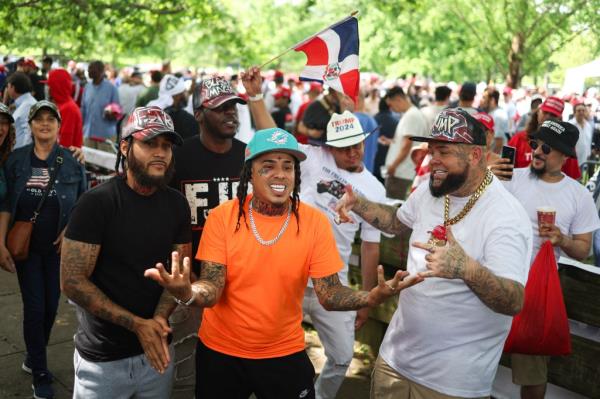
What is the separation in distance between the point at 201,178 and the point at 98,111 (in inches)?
355

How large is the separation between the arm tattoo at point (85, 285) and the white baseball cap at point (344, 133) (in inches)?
86.5

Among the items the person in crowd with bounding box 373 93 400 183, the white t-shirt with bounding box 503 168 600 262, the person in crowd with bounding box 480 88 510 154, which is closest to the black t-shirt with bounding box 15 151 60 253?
the white t-shirt with bounding box 503 168 600 262

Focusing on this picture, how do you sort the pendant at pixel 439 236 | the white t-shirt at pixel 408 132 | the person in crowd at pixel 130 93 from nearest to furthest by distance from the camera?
the pendant at pixel 439 236 → the white t-shirt at pixel 408 132 → the person in crowd at pixel 130 93

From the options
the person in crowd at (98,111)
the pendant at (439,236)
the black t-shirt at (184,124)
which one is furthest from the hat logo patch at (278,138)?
the person in crowd at (98,111)

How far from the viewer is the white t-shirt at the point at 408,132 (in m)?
9.66

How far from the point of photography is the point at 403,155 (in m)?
9.99

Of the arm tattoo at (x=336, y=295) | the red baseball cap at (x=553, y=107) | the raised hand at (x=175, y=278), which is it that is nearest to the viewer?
the raised hand at (x=175, y=278)

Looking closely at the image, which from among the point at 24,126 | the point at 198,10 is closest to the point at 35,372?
the point at 24,126

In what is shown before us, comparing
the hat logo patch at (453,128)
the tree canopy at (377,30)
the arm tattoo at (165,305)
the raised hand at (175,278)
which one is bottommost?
the arm tattoo at (165,305)

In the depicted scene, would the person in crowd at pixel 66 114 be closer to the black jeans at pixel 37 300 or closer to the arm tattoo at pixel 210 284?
the black jeans at pixel 37 300

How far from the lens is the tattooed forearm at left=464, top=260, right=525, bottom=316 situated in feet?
10.5

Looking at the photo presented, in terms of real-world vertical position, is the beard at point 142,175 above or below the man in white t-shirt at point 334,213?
above

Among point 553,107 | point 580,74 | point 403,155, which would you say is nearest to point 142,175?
point 553,107

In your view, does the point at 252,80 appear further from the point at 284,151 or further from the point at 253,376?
the point at 253,376
